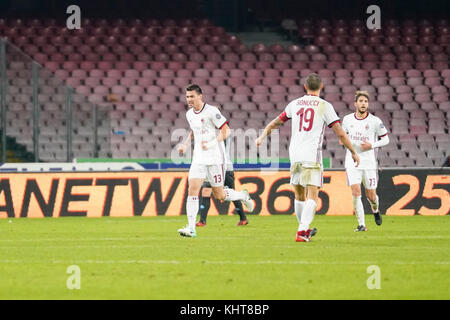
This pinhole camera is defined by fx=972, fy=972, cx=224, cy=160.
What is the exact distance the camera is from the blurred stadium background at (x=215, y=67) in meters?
23.8

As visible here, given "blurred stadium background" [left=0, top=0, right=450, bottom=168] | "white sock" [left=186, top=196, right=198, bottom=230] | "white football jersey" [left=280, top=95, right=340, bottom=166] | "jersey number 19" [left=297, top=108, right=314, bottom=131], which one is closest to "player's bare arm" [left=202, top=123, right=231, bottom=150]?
"white sock" [left=186, top=196, right=198, bottom=230]

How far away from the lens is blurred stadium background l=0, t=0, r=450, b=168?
23828 mm

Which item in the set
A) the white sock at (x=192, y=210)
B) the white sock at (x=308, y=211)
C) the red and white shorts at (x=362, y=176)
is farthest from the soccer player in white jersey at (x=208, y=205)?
the white sock at (x=308, y=211)

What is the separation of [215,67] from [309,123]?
1801cm

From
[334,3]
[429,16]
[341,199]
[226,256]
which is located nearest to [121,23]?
[334,3]

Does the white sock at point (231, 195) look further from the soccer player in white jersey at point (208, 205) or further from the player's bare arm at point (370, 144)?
the player's bare arm at point (370, 144)

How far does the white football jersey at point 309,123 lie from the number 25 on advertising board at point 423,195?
7827 mm

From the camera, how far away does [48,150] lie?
23.5m

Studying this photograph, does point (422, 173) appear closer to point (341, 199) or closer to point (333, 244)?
point (341, 199)

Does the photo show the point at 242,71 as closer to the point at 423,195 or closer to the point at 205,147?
the point at 423,195

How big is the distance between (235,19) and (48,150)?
1101 cm

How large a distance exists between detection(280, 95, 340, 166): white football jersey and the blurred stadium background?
463 inches

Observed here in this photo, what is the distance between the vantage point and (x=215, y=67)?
97.8 ft
